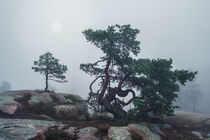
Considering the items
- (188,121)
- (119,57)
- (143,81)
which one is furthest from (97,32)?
(188,121)

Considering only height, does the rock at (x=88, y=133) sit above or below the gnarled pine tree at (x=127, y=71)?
below

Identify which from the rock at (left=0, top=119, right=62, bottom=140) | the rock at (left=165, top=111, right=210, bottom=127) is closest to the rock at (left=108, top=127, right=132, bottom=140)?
the rock at (left=0, top=119, right=62, bottom=140)

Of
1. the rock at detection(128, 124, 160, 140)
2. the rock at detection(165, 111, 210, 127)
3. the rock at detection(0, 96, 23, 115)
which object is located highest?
the rock at detection(0, 96, 23, 115)

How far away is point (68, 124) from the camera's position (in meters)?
12.4

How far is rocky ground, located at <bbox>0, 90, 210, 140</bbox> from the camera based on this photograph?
9141 millimetres

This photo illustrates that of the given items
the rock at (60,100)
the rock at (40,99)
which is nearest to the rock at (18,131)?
the rock at (40,99)

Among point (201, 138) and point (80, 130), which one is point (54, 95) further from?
point (201, 138)

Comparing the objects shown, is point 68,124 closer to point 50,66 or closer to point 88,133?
point 88,133

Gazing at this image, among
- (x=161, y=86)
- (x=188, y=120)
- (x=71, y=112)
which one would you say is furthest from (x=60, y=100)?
(x=188, y=120)

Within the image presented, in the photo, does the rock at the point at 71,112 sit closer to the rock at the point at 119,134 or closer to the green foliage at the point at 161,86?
the green foliage at the point at 161,86

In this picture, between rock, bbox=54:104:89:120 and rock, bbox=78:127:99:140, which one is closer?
rock, bbox=78:127:99:140

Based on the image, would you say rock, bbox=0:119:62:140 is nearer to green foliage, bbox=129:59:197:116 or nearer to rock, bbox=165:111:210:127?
green foliage, bbox=129:59:197:116

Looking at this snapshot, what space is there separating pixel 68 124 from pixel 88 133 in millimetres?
3215

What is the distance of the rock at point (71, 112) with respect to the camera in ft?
52.6
